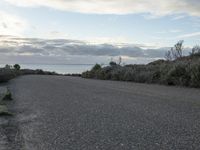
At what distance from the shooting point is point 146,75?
2700cm

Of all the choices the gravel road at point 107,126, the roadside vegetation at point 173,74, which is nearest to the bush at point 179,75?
the roadside vegetation at point 173,74

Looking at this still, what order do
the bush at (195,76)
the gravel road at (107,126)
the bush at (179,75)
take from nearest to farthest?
the gravel road at (107,126), the bush at (195,76), the bush at (179,75)

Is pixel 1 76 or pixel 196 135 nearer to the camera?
pixel 196 135

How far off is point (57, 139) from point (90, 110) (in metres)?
3.99

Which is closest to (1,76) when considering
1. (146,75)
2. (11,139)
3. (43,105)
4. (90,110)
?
(146,75)

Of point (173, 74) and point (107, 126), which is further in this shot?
point (173, 74)

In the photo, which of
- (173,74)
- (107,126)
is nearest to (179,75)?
(173,74)

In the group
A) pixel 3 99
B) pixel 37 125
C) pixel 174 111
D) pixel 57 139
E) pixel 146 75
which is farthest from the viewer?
pixel 146 75

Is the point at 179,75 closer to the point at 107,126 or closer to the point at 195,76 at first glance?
the point at 195,76

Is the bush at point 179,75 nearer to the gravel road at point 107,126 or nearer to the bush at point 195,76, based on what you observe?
the bush at point 195,76

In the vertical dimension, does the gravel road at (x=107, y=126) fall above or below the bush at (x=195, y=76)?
below

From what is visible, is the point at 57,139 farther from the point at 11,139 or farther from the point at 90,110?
the point at 90,110

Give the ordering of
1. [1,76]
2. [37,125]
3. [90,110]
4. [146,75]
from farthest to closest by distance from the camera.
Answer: [1,76] < [146,75] < [90,110] < [37,125]

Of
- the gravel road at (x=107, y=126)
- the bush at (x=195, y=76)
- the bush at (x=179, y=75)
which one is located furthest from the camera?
the bush at (x=179, y=75)
